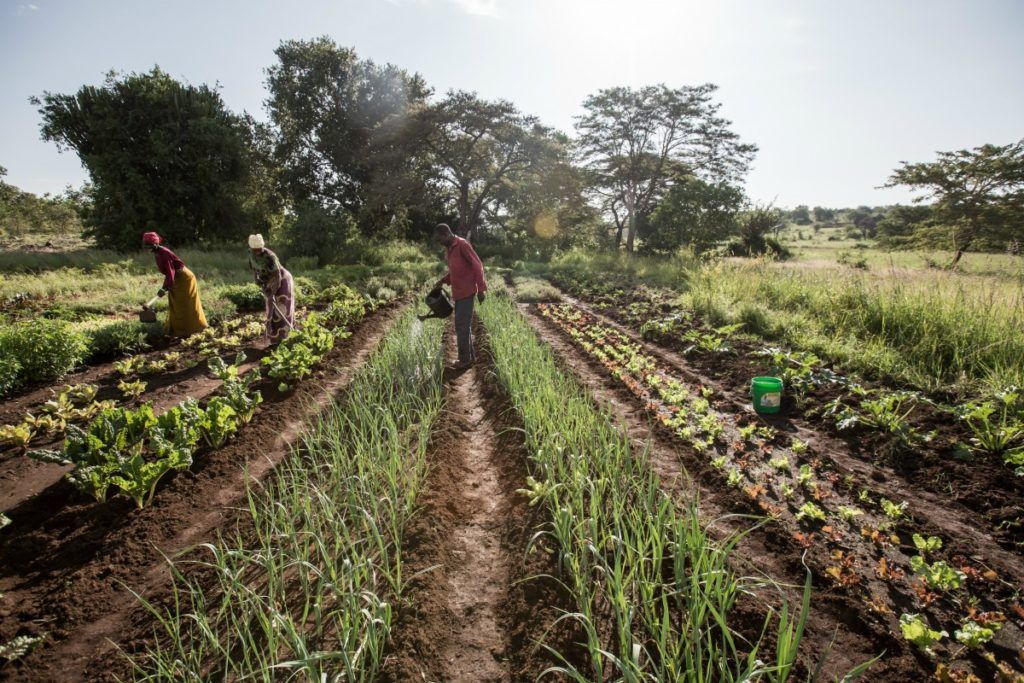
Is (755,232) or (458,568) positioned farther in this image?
(755,232)

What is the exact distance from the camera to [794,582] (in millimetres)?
2131

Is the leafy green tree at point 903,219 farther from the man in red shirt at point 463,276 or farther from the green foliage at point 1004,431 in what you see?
the man in red shirt at point 463,276

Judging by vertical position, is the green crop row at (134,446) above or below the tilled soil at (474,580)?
above

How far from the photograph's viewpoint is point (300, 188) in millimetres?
25422

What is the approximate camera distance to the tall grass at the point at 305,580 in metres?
1.67

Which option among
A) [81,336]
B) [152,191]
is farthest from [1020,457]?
[152,191]

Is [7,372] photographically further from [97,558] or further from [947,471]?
[947,471]

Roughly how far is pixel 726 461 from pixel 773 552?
0.93m

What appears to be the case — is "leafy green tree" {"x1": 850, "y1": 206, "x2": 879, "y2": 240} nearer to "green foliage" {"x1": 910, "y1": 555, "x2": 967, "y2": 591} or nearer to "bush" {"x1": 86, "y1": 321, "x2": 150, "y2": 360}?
"green foliage" {"x1": 910, "y1": 555, "x2": 967, "y2": 591}

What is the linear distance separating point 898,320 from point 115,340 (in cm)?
1038

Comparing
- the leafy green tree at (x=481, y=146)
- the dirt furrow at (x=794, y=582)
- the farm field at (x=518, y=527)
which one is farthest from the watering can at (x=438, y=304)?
the leafy green tree at (x=481, y=146)

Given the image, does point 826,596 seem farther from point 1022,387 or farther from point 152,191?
point 152,191

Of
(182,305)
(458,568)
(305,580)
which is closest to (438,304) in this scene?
(458,568)

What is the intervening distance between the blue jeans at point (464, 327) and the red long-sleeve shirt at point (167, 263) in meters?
3.87
